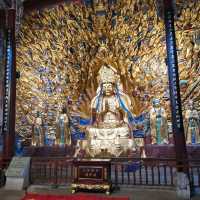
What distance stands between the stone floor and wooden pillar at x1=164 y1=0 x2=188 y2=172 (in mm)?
731

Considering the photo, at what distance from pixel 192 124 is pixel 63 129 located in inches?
195

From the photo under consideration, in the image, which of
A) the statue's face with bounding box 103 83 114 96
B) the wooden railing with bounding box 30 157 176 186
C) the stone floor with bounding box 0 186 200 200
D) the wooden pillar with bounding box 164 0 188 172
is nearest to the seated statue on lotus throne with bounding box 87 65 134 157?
the statue's face with bounding box 103 83 114 96

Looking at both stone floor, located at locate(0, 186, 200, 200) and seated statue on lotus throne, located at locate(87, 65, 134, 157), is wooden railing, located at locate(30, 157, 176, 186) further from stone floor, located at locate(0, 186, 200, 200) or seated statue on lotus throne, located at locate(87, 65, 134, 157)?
seated statue on lotus throne, located at locate(87, 65, 134, 157)

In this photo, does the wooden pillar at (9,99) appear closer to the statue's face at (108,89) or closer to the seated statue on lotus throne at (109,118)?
the seated statue on lotus throne at (109,118)

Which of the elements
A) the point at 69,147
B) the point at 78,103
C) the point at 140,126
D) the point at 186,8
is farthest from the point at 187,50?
the point at 69,147

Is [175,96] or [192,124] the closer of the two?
[175,96]

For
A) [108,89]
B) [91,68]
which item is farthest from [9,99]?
[108,89]

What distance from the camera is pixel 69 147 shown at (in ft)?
34.3

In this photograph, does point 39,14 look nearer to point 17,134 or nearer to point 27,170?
point 17,134

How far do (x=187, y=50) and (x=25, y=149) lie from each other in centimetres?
742

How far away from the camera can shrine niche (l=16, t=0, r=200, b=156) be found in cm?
966

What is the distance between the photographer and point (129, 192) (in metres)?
6.55

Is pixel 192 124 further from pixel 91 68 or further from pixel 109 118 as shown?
pixel 91 68

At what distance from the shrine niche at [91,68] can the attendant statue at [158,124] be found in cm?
3
